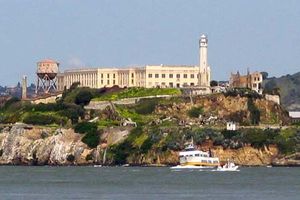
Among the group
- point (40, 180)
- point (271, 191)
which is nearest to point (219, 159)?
point (40, 180)

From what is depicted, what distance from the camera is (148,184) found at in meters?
129

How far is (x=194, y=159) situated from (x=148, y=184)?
44200 millimetres

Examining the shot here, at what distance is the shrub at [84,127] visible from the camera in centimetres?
18750

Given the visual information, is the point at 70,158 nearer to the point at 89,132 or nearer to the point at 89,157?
the point at 89,157

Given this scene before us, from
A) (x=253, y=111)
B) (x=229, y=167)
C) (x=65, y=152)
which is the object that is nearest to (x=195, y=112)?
(x=253, y=111)

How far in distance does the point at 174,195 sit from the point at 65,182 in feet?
73.3

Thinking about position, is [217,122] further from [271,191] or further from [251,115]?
[271,191]

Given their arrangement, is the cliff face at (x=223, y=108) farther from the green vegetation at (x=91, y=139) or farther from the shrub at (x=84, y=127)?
the green vegetation at (x=91, y=139)

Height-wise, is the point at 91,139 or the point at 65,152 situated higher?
the point at 91,139

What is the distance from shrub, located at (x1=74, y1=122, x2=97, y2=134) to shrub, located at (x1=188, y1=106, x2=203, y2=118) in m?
14.0

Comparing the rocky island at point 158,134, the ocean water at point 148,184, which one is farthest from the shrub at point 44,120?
the ocean water at point 148,184

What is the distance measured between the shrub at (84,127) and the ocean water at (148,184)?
18470 millimetres

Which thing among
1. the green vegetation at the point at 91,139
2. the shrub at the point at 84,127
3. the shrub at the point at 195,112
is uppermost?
the shrub at the point at 195,112

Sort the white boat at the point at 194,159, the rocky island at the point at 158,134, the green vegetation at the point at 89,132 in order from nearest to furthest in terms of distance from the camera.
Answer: the white boat at the point at 194,159 → the rocky island at the point at 158,134 → the green vegetation at the point at 89,132
